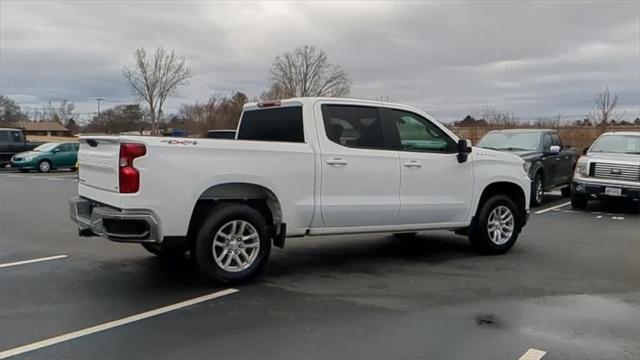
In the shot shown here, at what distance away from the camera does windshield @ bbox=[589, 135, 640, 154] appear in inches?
507

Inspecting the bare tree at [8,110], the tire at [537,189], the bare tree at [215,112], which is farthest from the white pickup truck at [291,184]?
the bare tree at [8,110]

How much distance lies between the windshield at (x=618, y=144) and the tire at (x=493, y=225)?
20.9 ft

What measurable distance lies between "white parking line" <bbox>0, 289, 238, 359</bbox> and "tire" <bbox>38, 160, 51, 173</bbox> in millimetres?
22934

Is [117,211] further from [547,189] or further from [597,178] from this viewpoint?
[547,189]

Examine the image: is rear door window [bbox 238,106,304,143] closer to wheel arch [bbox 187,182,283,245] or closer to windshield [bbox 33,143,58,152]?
wheel arch [bbox 187,182,283,245]

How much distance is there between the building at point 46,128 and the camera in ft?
299

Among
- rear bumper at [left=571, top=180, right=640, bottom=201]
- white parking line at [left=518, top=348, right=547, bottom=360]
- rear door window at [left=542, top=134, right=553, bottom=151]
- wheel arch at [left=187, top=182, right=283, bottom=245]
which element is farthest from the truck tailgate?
rear door window at [left=542, top=134, right=553, bottom=151]

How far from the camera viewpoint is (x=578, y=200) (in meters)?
12.8

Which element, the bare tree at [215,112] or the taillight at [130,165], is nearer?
the taillight at [130,165]

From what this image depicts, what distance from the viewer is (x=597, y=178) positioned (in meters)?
12.2

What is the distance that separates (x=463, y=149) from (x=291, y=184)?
2.46 meters

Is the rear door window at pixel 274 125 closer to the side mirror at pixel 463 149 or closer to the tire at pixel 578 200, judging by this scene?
the side mirror at pixel 463 149

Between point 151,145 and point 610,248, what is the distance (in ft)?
21.6

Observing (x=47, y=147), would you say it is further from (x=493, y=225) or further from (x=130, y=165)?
(x=493, y=225)
